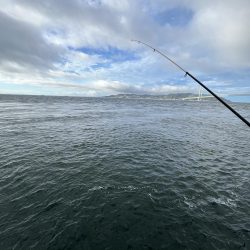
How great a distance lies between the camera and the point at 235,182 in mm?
15953

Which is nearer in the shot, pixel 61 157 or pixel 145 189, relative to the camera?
pixel 145 189

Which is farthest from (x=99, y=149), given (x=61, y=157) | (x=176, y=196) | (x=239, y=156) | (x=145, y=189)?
(x=239, y=156)

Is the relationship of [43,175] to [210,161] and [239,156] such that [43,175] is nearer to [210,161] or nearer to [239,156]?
[210,161]

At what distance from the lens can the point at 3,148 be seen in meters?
22.8

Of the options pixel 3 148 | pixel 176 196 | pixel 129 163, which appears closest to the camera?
pixel 176 196

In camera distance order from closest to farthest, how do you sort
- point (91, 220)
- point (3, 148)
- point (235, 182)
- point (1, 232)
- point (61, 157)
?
point (1, 232)
point (91, 220)
point (235, 182)
point (61, 157)
point (3, 148)

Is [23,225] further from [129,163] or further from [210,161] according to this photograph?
[210,161]

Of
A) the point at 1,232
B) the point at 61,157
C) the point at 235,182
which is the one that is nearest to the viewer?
the point at 1,232

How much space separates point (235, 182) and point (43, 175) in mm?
14471

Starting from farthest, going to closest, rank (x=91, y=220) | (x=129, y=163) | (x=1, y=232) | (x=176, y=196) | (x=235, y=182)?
(x=129, y=163), (x=235, y=182), (x=176, y=196), (x=91, y=220), (x=1, y=232)

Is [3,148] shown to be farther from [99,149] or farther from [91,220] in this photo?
[91,220]

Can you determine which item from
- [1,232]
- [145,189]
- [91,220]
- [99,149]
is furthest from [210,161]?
[1,232]

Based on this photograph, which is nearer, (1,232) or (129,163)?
(1,232)

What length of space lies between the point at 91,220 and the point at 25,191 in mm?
5366
